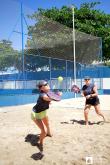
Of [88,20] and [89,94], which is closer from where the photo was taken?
[89,94]

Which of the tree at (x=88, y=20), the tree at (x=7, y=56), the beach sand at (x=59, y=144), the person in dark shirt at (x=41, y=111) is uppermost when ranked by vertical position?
the tree at (x=88, y=20)

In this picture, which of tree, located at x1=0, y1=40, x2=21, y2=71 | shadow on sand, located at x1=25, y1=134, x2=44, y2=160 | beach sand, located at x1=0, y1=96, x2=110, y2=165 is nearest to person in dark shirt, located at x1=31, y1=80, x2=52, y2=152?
shadow on sand, located at x1=25, y1=134, x2=44, y2=160

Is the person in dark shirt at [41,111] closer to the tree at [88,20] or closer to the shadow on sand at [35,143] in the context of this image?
the shadow on sand at [35,143]

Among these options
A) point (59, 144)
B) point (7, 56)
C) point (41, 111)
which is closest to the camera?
point (41, 111)

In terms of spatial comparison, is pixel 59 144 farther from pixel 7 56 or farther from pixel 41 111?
pixel 7 56

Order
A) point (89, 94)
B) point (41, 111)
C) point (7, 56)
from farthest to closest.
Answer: point (7, 56) → point (89, 94) → point (41, 111)

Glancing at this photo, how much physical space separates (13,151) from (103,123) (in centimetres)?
370

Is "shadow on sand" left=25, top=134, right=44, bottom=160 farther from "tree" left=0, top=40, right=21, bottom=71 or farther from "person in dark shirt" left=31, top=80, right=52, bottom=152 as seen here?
"tree" left=0, top=40, right=21, bottom=71

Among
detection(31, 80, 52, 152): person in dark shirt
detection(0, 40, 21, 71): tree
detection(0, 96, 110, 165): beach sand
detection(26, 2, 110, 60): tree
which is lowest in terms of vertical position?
detection(0, 96, 110, 165): beach sand

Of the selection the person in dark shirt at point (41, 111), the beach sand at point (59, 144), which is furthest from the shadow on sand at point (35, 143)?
the person in dark shirt at point (41, 111)

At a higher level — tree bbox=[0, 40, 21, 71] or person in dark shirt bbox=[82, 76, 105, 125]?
tree bbox=[0, 40, 21, 71]

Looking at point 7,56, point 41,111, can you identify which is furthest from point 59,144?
point 7,56

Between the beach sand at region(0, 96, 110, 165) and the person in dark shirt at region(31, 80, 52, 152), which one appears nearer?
the beach sand at region(0, 96, 110, 165)

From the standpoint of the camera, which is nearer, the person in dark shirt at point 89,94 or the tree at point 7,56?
the person in dark shirt at point 89,94
